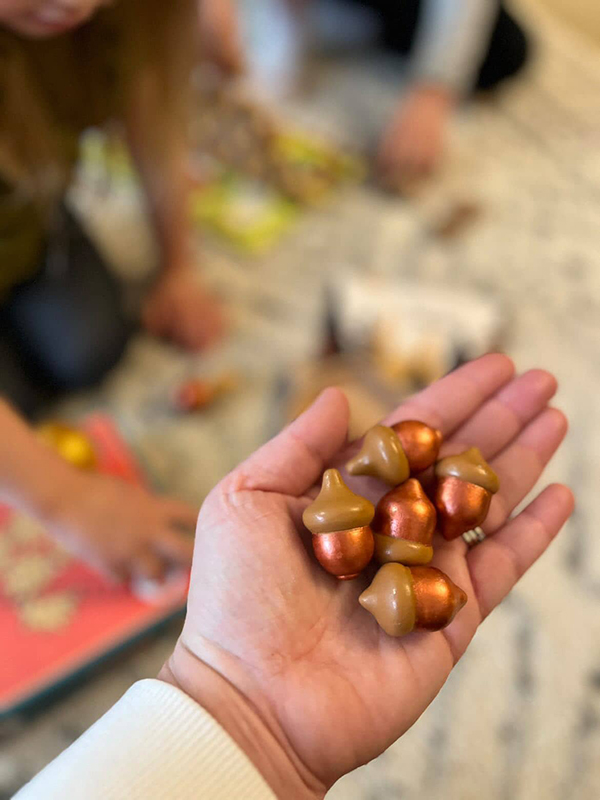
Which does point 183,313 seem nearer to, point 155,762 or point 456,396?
point 456,396

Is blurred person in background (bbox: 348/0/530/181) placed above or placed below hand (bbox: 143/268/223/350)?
above

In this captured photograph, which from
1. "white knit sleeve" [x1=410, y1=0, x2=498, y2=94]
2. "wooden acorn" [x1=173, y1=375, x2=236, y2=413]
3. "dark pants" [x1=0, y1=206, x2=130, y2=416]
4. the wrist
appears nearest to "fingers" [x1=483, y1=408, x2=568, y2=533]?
the wrist

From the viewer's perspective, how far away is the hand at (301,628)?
0.43 m

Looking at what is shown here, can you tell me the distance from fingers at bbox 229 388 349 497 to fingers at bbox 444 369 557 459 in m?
0.12

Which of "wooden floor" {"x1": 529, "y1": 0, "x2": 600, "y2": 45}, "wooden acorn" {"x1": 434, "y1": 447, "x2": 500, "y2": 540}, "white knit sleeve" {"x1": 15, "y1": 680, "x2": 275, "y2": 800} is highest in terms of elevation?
"wooden floor" {"x1": 529, "y1": 0, "x2": 600, "y2": 45}

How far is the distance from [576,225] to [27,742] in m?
1.09

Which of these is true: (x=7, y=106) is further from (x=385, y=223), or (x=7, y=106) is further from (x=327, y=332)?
(x=385, y=223)

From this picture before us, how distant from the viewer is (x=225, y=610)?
44 centimetres

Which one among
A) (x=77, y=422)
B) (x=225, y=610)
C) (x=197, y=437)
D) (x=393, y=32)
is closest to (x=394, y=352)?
(x=197, y=437)

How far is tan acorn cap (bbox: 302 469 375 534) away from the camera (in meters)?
0.45

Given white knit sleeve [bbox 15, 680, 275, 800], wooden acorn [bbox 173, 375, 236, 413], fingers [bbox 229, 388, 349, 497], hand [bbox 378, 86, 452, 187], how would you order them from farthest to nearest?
hand [bbox 378, 86, 452, 187] → wooden acorn [bbox 173, 375, 236, 413] → fingers [bbox 229, 388, 349, 497] → white knit sleeve [bbox 15, 680, 275, 800]

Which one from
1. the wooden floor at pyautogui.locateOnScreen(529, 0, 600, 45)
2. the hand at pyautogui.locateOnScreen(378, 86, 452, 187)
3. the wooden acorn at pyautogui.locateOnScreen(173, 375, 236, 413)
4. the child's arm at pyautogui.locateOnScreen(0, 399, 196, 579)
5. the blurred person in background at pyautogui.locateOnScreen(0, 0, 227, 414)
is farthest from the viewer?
the wooden floor at pyautogui.locateOnScreen(529, 0, 600, 45)

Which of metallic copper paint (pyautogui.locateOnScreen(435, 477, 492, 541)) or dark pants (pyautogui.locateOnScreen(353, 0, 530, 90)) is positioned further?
dark pants (pyautogui.locateOnScreen(353, 0, 530, 90))

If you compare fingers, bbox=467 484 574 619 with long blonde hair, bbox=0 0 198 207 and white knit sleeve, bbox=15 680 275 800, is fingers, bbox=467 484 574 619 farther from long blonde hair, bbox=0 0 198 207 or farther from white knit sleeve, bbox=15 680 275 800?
long blonde hair, bbox=0 0 198 207
